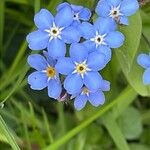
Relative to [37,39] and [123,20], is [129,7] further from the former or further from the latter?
[37,39]

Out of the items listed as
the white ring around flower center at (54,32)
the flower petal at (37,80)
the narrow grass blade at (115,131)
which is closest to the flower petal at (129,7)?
the white ring around flower center at (54,32)

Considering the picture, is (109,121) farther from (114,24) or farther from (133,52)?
(114,24)

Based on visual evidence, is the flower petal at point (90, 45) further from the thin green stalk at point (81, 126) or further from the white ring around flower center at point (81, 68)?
the thin green stalk at point (81, 126)

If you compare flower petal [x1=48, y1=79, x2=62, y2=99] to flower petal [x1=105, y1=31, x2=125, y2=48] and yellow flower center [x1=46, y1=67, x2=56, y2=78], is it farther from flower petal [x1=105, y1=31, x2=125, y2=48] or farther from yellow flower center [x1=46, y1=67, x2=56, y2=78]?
flower petal [x1=105, y1=31, x2=125, y2=48]

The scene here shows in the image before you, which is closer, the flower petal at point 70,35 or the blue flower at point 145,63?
the flower petal at point 70,35

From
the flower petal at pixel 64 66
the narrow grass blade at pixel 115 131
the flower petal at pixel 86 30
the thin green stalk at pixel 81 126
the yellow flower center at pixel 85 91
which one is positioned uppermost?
the flower petal at pixel 86 30

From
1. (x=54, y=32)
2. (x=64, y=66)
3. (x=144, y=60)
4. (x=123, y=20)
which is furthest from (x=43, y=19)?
(x=144, y=60)
